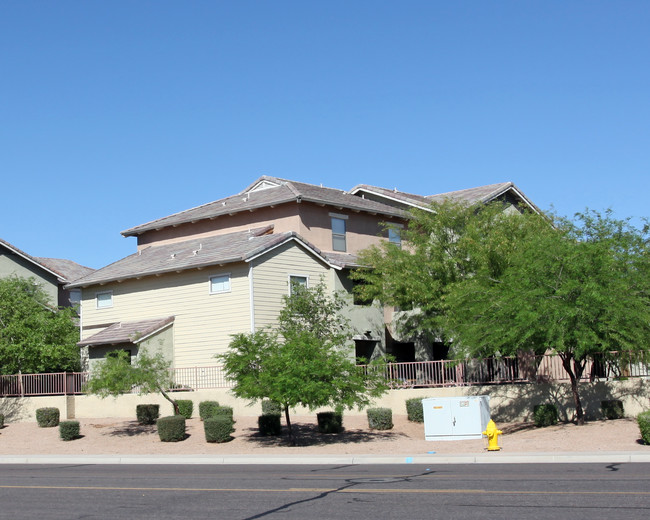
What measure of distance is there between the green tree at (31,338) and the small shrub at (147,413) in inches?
315

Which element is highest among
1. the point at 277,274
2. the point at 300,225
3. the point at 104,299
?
the point at 300,225

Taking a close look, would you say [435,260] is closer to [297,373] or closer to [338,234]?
[338,234]

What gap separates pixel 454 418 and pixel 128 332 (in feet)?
55.4

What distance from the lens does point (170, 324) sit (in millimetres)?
35812

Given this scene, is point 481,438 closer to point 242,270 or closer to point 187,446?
point 187,446

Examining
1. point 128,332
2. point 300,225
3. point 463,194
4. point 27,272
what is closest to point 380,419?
point 300,225

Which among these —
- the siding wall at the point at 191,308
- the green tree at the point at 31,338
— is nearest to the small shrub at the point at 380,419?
the siding wall at the point at 191,308

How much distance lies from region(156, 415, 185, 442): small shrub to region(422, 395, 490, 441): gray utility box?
26.8 feet

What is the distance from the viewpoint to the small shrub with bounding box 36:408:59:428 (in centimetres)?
3188

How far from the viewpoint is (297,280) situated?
3569 cm

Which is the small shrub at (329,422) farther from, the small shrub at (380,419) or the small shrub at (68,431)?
the small shrub at (68,431)

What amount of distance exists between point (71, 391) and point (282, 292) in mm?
10164

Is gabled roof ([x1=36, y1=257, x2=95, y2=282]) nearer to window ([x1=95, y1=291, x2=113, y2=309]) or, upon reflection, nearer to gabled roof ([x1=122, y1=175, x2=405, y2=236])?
gabled roof ([x1=122, y1=175, x2=405, y2=236])

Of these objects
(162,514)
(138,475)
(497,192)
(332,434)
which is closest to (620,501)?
(162,514)
